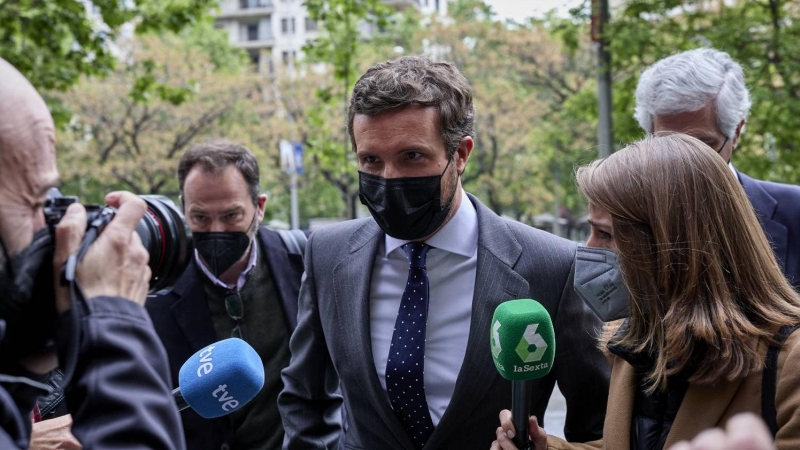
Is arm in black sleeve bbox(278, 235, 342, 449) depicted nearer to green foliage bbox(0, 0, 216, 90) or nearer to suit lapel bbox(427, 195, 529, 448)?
suit lapel bbox(427, 195, 529, 448)

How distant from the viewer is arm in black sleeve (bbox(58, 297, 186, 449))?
1.74 m

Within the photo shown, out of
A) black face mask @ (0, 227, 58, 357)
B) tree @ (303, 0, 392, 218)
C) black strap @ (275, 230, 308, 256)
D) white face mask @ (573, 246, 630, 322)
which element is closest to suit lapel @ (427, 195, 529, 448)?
white face mask @ (573, 246, 630, 322)

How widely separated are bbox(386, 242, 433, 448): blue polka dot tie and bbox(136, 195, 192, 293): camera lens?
0.99m

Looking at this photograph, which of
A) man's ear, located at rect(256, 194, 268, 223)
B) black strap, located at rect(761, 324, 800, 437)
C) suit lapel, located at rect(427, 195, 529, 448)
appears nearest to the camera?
black strap, located at rect(761, 324, 800, 437)

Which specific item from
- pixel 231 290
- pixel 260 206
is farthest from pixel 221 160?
pixel 231 290

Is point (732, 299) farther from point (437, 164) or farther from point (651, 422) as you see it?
point (437, 164)

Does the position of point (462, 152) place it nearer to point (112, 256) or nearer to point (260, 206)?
point (260, 206)

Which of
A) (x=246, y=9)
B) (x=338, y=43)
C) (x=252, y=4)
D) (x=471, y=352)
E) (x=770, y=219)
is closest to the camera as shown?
(x=471, y=352)

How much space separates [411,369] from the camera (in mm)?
2959

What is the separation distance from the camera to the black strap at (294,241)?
4246 millimetres

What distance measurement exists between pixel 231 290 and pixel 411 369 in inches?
53.3

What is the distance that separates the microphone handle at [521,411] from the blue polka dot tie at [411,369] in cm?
58

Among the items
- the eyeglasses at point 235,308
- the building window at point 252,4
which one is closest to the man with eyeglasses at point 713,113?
the eyeglasses at point 235,308

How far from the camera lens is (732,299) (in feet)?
7.77
